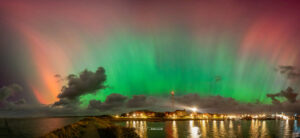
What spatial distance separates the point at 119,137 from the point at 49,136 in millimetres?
16561

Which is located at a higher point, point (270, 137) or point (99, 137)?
point (99, 137)

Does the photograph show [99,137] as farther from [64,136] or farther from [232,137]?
[232,137]

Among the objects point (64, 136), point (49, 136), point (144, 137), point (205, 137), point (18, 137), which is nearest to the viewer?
point (49, 136)

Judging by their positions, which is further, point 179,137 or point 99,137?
point 179,137

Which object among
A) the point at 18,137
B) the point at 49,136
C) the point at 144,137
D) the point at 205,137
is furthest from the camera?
the point at 18,137

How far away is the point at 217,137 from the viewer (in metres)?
81.5

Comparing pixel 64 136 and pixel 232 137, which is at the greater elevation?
pixel 64 136

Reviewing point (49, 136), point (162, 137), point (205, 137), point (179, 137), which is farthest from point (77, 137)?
point (205, 137)

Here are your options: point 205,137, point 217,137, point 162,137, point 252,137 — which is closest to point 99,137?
point 162,137

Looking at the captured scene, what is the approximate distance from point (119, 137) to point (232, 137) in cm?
4802

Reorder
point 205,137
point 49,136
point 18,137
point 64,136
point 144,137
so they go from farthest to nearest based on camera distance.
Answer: point 18,137, point 205,137, point 144,137, point 64,136, point 49,136

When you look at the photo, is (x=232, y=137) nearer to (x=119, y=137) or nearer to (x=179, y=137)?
(x=179, y=137)

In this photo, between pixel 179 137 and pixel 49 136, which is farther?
pixel 179 137

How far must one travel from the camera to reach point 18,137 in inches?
4232
